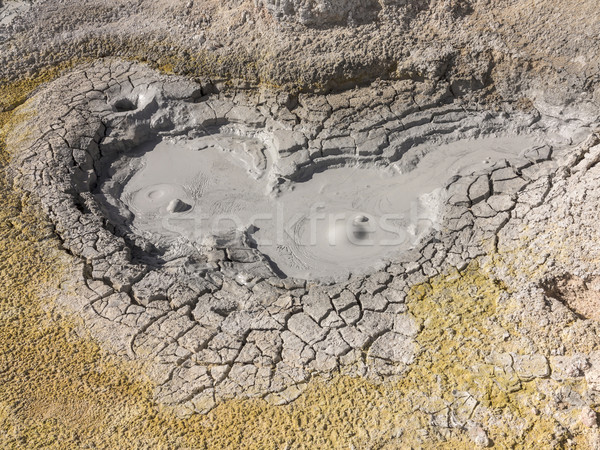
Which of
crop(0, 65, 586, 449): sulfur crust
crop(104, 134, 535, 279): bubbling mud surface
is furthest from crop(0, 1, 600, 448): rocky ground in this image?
crop(104, 134, 535, 279): bubbling mud surface

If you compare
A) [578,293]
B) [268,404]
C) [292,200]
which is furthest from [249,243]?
[578,293]

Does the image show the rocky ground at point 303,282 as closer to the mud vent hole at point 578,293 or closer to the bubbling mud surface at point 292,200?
the mud vent hole at point 578,293

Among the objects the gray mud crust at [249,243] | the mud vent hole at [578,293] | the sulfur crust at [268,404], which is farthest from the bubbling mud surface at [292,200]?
the mud vent hole at [578,293]

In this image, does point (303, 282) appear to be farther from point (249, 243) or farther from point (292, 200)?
point (292, 200)

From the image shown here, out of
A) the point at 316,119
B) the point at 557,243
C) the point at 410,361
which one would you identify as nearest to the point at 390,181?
the point at 316,119

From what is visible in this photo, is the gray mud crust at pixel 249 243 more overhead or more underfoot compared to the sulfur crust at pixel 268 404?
more overhead

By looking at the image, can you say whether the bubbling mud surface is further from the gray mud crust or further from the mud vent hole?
the mud vent hole
